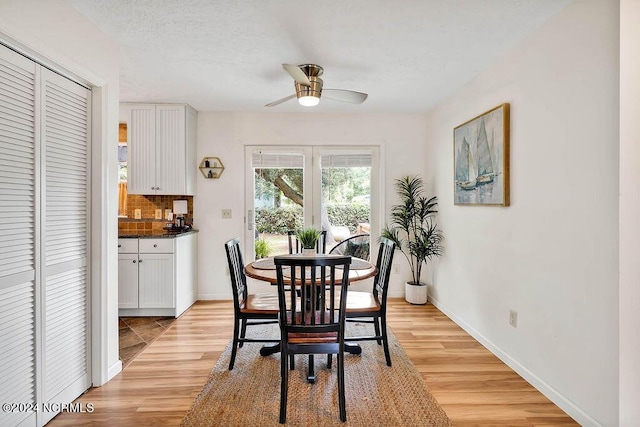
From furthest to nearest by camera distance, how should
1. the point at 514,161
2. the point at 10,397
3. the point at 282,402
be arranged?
the point at 514,161 < the point at 282,402 < the point at 10,397

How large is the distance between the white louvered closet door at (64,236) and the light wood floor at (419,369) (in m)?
0.27

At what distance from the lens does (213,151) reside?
427cm

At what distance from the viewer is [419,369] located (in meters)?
2.50

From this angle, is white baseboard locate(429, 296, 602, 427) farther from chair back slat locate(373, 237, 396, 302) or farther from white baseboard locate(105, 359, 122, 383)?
white baseboard locate(105, 359, 122, 383)

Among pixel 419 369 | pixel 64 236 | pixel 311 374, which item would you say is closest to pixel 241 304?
pixel 311 374

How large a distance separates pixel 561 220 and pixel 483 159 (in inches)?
38.7

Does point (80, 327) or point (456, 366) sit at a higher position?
point (80, 327)

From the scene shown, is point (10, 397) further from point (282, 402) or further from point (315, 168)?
point (315, 168)

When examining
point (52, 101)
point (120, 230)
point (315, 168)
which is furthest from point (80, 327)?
point (315, 168)

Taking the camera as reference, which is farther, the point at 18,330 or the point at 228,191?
the point at 228,191

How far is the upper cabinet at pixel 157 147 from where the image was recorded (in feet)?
12.8

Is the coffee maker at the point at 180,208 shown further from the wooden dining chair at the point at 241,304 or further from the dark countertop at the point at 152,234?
the wooden dining chair at the point at 241,304

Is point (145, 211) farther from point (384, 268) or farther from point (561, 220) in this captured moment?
point (561, 220)

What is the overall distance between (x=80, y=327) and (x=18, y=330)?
1.56 ft
